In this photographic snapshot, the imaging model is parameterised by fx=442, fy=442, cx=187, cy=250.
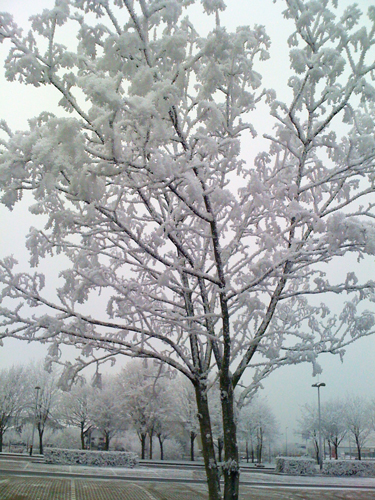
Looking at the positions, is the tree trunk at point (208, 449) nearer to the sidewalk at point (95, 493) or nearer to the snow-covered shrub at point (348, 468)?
the sidewalk at point (95, 493)

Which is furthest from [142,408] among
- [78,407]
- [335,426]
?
[335,426]

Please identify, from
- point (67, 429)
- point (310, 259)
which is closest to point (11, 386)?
point (67, 429)

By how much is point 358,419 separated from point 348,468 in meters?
19.2

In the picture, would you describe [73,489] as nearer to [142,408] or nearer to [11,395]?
[142,408]

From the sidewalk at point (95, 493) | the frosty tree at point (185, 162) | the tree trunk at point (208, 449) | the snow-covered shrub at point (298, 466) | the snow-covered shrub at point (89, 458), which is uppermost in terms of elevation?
the frosty tree at point (185, 162)

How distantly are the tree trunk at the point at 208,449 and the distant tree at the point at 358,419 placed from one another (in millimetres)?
42038

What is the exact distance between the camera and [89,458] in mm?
23641

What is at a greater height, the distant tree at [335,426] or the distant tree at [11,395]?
the distant tree at [11,395]

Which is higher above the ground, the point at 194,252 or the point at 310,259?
the point at 194,252

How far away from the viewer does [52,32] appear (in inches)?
153

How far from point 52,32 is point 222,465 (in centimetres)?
524

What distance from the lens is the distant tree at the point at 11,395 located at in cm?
3897

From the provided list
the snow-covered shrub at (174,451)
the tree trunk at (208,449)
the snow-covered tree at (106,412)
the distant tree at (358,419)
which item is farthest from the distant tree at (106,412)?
the tree trunk at (208,449)

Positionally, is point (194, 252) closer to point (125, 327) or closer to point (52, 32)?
point (125, 327)
